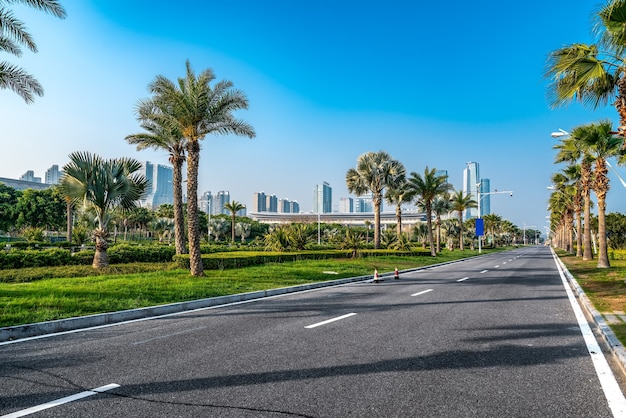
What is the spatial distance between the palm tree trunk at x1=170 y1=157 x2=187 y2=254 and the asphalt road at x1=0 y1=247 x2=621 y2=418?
15828 millimetres

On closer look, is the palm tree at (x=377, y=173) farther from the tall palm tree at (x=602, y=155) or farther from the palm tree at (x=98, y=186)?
the palm tree at (x=98, y=186)

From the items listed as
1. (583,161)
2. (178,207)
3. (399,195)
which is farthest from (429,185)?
(178,207)

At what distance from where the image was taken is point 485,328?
25.1 ft

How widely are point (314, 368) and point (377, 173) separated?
36.8 m

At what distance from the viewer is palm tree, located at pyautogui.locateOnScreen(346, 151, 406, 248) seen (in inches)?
1615

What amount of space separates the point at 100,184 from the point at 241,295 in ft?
35.5

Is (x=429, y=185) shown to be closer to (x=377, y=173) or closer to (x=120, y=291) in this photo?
(x=377, y=173)

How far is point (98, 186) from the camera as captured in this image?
18.8m

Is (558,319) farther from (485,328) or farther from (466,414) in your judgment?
(466,414)

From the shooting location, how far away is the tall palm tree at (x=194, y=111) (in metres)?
16.5

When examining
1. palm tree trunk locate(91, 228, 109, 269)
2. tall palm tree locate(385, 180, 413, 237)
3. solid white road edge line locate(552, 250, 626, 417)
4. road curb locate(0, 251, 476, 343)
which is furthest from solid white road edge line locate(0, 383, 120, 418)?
tall palm tree locate(385, 180, 413, 237)

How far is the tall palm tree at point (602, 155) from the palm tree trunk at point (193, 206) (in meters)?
18.8

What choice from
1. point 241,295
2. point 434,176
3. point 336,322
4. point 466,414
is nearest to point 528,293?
point 336,322

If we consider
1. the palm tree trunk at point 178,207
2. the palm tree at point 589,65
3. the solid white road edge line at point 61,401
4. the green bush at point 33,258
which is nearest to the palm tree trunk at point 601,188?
the palm tree at point 589,65
